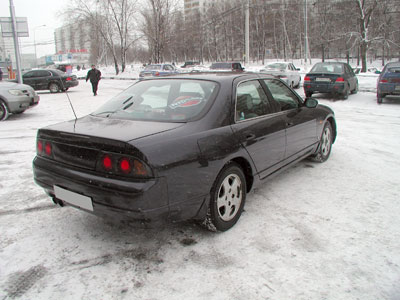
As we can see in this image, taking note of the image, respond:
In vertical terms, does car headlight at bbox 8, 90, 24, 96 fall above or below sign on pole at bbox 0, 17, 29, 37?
below

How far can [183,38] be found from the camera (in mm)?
78250

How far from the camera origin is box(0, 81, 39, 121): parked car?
32.7 feet

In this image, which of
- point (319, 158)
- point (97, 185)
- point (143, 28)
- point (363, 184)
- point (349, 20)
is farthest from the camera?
point (143, 28)

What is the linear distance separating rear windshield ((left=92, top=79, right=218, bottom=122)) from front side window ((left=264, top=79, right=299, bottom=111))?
110 cm

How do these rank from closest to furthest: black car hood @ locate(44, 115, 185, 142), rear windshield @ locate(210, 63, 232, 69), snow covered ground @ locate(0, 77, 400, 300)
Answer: snow covered ground @ locate(0, 77, 400, 300) → black car hood @ locate(44, 115, 185, 142) → rear windshield @ locate(210, 63, 232, 69)

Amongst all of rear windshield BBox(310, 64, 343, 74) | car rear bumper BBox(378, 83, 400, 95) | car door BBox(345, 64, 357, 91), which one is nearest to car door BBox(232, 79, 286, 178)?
car rear bumper BBox(378, 83, 400, 95)

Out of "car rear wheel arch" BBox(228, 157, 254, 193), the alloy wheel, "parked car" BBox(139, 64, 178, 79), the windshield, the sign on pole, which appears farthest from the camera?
"parked car" BBox(139, 64, 178, 79)

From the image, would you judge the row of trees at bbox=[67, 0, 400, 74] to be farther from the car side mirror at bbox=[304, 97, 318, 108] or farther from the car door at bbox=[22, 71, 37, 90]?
the car side mirror at bbox=[304, 97, 318, 108]

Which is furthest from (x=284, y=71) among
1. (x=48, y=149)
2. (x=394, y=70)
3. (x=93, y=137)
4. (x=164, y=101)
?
(x=93, y=137)

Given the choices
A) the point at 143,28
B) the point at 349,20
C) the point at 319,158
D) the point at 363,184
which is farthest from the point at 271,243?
the point at 143,28

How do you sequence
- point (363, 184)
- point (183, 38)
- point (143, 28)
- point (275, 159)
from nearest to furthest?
point (275, 159) → point (363, 184) → point (143, 28) → point (183, 38)

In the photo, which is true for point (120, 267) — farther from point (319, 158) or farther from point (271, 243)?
point (319, 158)

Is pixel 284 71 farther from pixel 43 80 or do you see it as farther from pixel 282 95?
pixel 43 80

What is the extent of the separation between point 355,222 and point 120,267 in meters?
2.38
